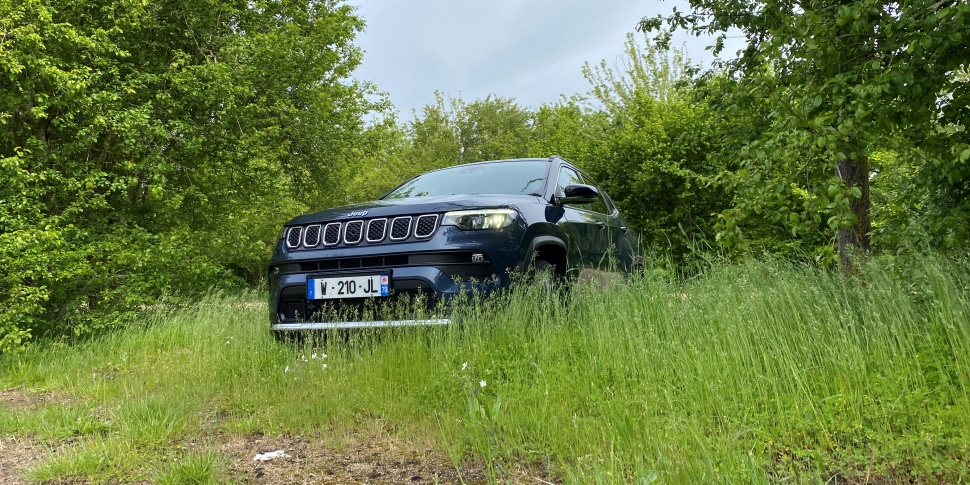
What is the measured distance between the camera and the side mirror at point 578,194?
4.39 meters

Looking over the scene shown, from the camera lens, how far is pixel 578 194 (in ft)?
14.5

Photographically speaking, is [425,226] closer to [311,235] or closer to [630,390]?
[311,235]

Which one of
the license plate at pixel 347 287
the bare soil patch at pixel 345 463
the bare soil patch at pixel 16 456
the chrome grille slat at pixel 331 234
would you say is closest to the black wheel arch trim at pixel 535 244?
the license plate at pixel 347 287

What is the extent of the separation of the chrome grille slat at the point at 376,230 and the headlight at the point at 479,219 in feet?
1.42

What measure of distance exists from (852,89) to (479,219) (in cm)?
209

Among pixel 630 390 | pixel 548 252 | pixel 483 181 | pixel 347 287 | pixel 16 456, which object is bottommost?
pixel 16 456

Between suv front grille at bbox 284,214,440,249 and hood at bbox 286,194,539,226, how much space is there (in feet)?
0.12

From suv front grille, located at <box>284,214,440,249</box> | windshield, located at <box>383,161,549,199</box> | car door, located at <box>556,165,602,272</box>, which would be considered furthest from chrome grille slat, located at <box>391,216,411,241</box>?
car door, located at <box>556,165,602,272</box>

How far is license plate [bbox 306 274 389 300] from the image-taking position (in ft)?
12.5

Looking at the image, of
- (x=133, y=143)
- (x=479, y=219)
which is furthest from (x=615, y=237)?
(x=133, y=143)

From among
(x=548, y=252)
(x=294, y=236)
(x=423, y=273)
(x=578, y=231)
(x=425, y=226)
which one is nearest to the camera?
(x=423, y=273)

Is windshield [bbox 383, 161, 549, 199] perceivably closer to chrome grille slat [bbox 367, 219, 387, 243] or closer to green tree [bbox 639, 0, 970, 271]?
chrome grille slat [bbox 367, 219, 387, 243]

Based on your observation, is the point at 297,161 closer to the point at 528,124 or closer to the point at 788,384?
the point at 788,384

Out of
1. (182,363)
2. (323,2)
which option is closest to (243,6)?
(323,2)
